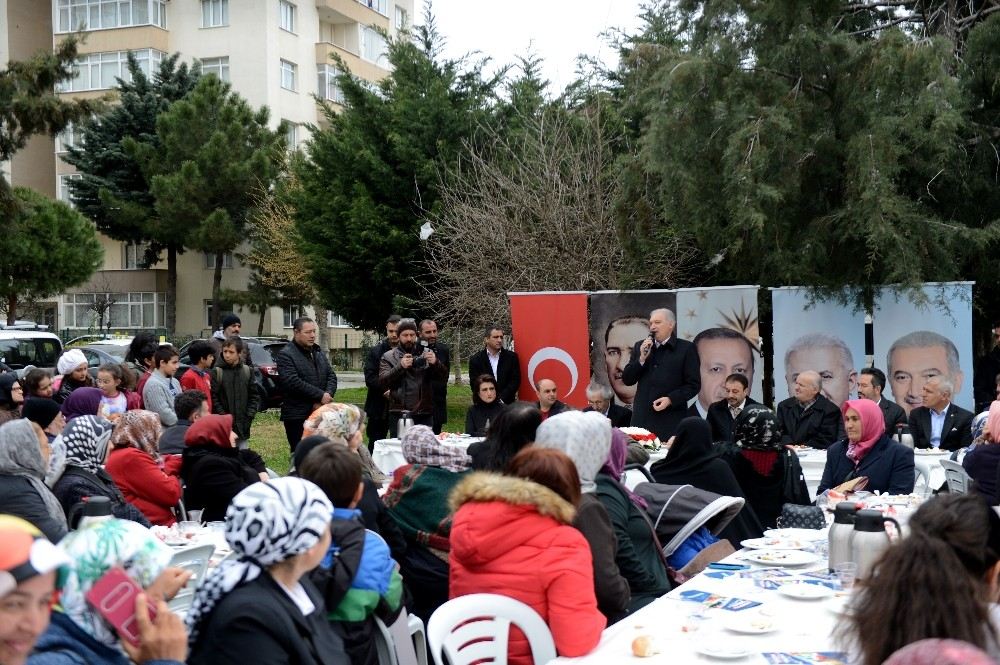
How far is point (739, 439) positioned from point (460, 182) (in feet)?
45.9

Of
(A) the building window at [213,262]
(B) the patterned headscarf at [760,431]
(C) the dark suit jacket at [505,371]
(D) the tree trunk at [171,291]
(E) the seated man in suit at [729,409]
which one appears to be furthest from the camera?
(A) the building window at [213,262]

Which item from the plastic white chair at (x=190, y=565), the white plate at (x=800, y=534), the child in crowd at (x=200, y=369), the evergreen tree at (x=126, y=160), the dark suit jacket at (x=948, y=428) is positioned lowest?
the plastic white chair at (x=190, y=565)

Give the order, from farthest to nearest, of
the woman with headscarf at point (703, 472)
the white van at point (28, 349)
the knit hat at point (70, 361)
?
1. the white van at point (28, 349)
2. the knit hat at point (70, 361)
3. the woman with headscarf at point (703, 472)

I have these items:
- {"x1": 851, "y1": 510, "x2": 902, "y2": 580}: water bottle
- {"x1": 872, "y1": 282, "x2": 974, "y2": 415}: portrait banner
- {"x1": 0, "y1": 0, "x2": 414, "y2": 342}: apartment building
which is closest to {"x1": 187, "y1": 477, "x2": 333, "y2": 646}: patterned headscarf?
{"x1": 851, "y1": 510, "x2": 902, "y2": 580}: water bottle

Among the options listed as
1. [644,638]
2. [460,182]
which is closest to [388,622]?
[644,638]

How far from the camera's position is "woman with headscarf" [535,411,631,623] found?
413cm

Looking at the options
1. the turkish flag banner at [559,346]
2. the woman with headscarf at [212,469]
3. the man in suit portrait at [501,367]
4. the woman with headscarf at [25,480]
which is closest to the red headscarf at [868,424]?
the woman with headscarf at [212,469]

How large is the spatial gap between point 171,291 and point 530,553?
136 ft

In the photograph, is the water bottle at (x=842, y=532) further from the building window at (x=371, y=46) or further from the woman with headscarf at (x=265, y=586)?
the building window at (x=371, y=46)

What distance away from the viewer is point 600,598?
4141 millimetres

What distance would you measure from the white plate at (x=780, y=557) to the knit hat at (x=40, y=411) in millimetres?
4625

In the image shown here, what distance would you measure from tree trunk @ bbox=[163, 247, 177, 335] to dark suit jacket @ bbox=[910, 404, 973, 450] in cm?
3717

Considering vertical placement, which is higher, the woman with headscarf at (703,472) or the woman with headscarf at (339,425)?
the woman with headscarf at (339,425)

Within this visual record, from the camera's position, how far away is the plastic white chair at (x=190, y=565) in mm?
5047
